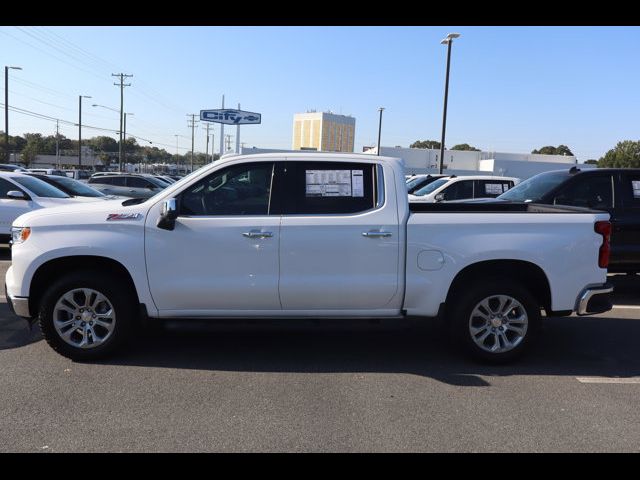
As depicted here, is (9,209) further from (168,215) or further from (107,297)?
(168,215)

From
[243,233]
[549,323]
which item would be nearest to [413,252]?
[243,233]

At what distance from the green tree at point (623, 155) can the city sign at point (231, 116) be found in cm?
5242

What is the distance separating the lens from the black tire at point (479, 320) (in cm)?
506

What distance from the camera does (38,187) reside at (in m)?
11.1

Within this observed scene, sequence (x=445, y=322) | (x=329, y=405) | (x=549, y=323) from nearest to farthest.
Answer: (x=329, y=405), (x=445, y=322), (x=549, y=323)

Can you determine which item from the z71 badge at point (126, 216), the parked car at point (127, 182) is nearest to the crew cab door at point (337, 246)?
the z71 badge at point (126, 216)

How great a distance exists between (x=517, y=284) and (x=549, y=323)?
2.09m

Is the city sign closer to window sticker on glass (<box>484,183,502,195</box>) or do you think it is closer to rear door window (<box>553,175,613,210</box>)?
window sticker on glass (<box>484,183,502,195</box>)

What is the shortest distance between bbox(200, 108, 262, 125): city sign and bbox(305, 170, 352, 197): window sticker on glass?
28773 mm

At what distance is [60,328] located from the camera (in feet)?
16.4

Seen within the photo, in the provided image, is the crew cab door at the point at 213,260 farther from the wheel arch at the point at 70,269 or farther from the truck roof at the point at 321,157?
the truck roof at the point at 321,157

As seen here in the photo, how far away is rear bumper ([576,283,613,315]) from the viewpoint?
5.08 metres
